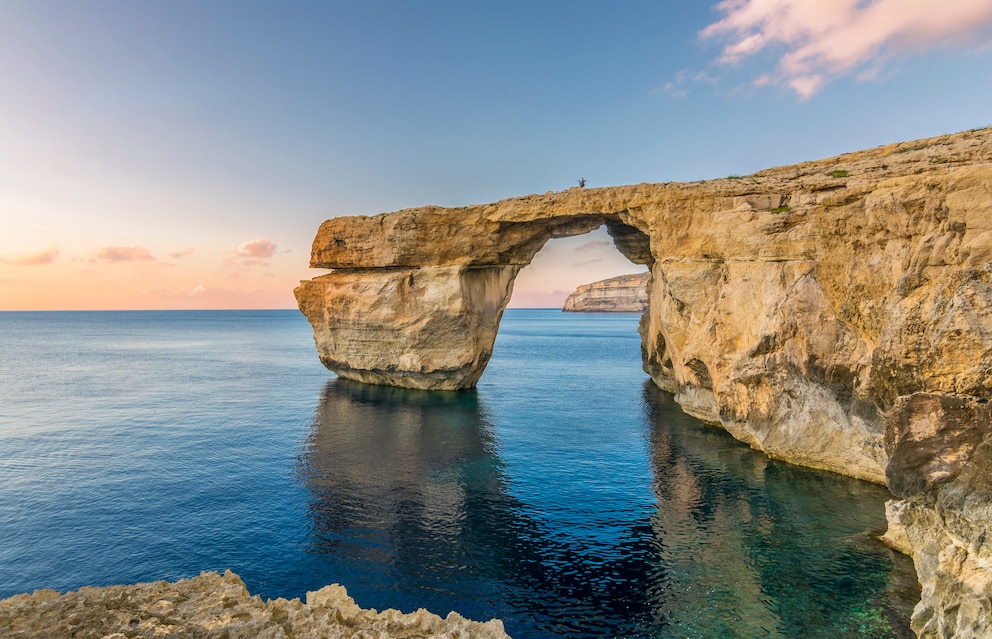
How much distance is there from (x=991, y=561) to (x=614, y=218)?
1189 inches

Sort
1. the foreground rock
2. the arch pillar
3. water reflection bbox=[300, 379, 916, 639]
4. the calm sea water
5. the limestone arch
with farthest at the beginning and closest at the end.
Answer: the arch pillar → the limestone arch → the calm sea water → water reflection bbox=[300, 379, 916, 639] → the foreground rock

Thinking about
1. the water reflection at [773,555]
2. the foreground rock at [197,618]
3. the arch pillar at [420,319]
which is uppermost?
the arch pillar at [420,319]

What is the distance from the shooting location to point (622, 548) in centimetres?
1772

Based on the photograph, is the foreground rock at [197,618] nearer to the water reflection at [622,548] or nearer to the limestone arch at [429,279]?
the water reflection at [622,548]

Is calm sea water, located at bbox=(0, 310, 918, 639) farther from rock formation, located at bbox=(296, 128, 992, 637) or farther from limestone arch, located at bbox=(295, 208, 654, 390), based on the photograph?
limestone arch, located at bbox=(295, 208, 654, 390)

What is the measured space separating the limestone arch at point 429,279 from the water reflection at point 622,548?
15.4 metres

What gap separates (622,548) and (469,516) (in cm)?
593

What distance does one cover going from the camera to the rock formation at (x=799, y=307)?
38.2 ft

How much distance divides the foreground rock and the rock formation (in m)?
10.6

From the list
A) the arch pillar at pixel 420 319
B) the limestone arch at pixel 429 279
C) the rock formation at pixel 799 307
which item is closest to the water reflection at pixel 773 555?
the rock formation at pixel 799 307

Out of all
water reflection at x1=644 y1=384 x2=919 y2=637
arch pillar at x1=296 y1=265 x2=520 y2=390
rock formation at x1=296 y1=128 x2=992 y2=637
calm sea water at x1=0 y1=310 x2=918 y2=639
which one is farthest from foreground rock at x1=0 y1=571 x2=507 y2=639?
arch pillar at x1=296 y1=265 x2=520 y2=390

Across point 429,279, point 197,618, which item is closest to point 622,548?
point 197,618

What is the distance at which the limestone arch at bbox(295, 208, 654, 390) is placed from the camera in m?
40.6

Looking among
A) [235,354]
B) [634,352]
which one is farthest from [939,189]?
[235,354]
